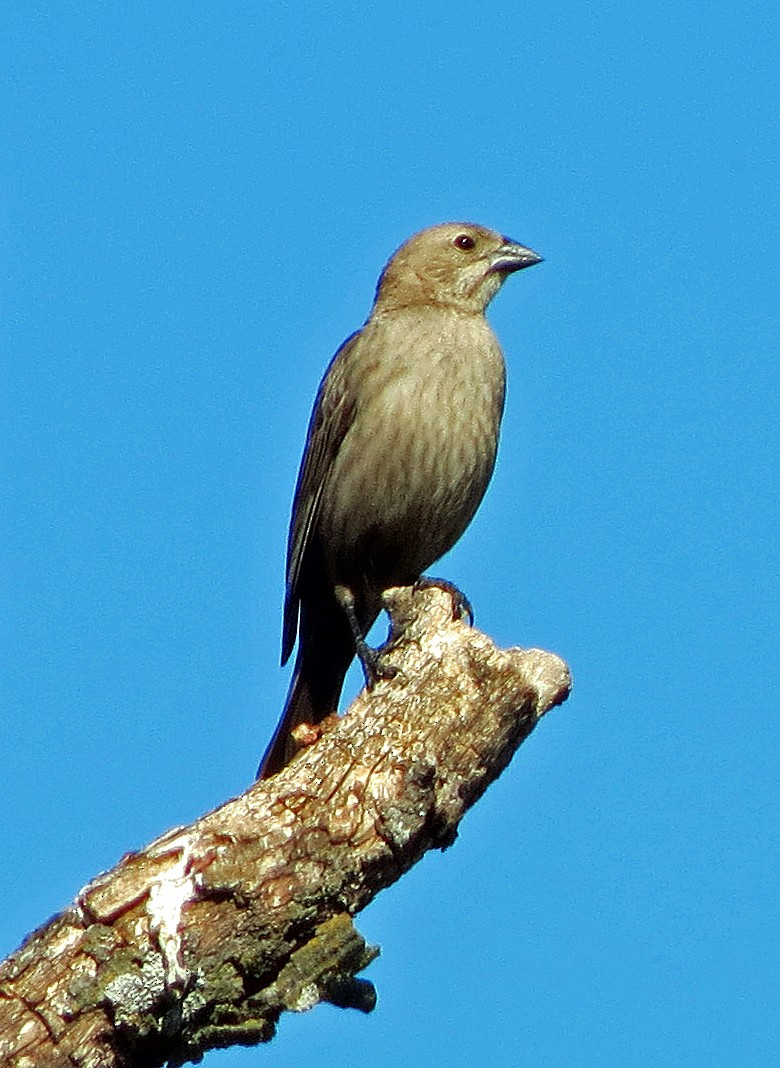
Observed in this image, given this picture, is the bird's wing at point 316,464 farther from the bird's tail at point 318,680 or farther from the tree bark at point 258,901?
the tree bark at point 258,901

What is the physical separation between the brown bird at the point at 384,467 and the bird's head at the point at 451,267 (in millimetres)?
14

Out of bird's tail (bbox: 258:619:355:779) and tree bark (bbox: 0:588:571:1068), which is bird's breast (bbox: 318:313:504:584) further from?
tree bark (bbox: 0:588:571:1068)

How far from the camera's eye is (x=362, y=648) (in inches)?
279

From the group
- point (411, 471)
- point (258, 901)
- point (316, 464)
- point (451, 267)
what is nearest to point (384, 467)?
point (411, 471)

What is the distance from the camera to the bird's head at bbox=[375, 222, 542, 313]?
A: 8141 millimetres

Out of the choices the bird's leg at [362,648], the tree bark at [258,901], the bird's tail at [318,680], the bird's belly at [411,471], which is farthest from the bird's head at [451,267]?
the tree bark at [258,901]

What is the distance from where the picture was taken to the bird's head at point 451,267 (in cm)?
814

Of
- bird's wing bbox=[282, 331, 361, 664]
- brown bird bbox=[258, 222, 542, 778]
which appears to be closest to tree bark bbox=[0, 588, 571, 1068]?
brown bird bbox=[258, 222, 542, 778]

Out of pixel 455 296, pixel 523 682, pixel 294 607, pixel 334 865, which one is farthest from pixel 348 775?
pixel 455 296

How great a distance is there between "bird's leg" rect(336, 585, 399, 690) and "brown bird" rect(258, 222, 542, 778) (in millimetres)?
12

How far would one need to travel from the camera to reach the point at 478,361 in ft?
25.0

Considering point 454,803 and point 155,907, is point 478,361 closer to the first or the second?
point 454,803

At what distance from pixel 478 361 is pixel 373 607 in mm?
1226

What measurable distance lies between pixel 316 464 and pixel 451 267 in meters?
1.21
